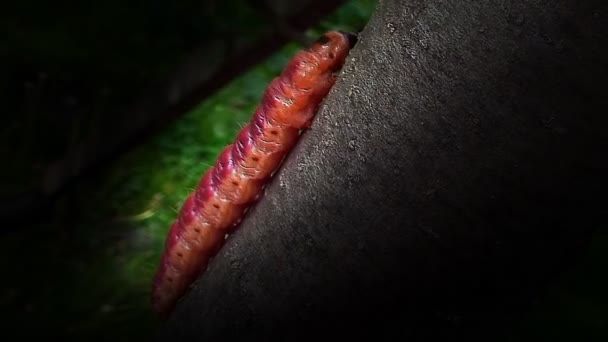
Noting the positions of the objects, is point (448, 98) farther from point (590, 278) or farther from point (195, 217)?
point (590, 278)

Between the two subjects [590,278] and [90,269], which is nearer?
[590,278]

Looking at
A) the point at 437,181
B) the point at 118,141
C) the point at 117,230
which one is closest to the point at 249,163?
the point at 437,181

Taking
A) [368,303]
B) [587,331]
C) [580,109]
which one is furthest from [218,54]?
[580,109]

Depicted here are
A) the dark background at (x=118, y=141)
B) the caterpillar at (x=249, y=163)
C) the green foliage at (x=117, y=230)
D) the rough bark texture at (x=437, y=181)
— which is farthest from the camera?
the dark background at (x=118, y=141)

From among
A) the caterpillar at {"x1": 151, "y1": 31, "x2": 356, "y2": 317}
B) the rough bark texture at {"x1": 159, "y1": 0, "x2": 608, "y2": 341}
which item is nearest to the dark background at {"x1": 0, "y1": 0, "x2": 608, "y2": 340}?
Result: the caterpillar at {"x1": 151, "y1": 31, "x2": 356, "y2": 317}

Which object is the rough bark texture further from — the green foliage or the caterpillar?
the green foliage

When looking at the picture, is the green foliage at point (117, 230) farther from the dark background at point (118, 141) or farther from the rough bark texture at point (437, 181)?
the rough bark texture at point (437, 181)

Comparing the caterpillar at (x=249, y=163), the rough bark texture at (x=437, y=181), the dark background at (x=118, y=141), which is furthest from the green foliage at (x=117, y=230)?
the rough bark texture at (x=437, y=181)
